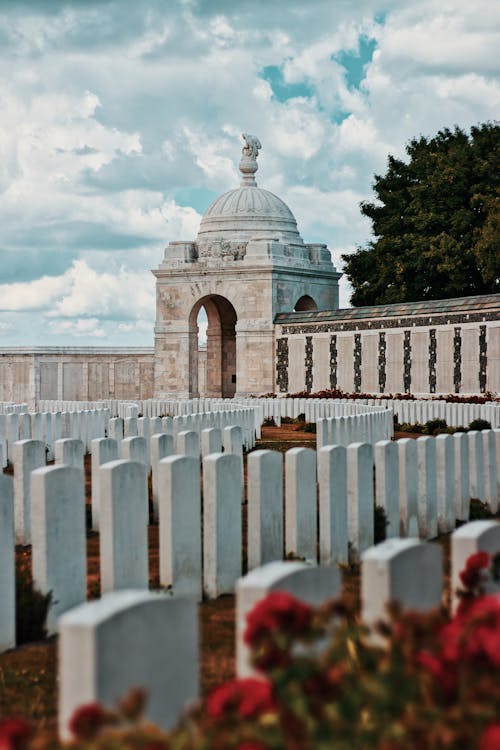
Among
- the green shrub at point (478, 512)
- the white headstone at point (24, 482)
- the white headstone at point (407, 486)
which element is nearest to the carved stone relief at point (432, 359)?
the green shrub at point (478, 512)

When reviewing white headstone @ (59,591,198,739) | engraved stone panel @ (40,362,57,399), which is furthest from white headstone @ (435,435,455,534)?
engraved stone panel @ (40,362,57,399)

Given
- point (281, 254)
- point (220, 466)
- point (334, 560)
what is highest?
point (281, 254)

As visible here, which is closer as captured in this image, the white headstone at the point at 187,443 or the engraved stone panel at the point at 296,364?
the white headstone at the point at 187,443

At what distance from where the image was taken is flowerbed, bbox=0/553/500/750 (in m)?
2.90

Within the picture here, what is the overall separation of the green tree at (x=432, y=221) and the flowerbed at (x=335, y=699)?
33.2 m

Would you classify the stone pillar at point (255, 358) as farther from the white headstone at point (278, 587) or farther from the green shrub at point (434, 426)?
the white headstone at point (278, 587)

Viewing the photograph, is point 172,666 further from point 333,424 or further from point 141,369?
A: point 141,369

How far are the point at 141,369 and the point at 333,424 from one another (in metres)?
30.0

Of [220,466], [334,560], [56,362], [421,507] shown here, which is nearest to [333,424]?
[421,507]

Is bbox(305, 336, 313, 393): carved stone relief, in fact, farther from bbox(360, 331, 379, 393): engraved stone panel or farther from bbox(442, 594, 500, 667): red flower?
bbox(442, 594, 500, 667): red flower

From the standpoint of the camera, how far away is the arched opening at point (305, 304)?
41.5m

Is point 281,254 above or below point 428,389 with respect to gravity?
above

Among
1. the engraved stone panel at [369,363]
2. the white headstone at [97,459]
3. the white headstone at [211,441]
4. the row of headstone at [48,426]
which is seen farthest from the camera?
the engraved stone panel at [369,363]

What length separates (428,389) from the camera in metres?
31.9
